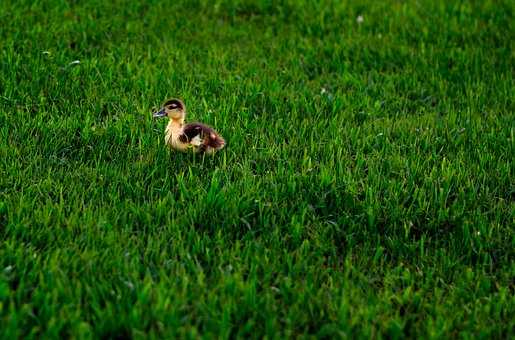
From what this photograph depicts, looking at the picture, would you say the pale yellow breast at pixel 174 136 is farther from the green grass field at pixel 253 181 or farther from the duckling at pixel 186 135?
the green grass field at pixel 253 181

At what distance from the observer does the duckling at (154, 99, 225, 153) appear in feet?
16.9

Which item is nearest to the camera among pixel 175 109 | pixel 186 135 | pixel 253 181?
pixel 253 181

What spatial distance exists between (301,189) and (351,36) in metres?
3.90

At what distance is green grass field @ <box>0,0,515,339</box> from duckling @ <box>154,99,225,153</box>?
13cm

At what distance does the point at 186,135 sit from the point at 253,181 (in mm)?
634

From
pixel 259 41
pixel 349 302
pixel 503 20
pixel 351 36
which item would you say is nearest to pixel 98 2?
pixel 259 41

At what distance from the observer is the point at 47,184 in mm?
4715

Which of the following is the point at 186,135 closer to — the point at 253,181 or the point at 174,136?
the point at 174,136

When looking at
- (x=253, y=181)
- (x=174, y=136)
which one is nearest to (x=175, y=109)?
(x=174, y=136)

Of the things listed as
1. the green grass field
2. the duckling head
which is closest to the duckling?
the duckling head

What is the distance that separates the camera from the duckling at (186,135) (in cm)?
514

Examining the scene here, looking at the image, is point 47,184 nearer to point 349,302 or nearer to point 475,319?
point 349,302

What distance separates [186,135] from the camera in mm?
5145

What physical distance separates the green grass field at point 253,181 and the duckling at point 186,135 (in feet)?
0.42
